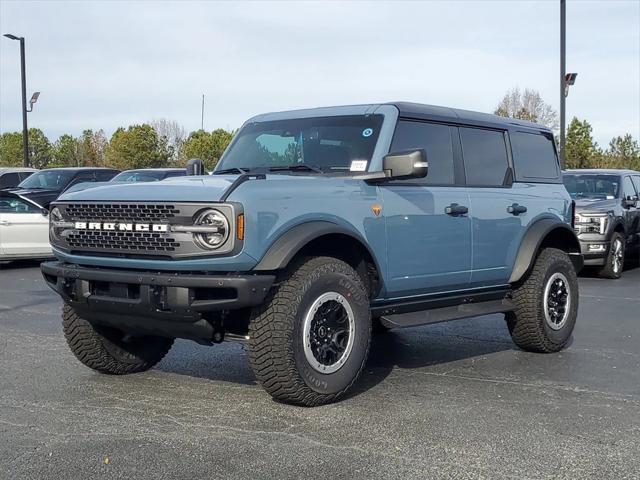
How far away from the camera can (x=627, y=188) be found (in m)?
14.2

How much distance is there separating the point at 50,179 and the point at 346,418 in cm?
1457

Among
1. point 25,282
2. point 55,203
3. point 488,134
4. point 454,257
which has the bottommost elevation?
point 25,282

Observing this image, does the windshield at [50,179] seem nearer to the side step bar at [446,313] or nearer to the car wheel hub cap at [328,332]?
the side step bar at [446,313]

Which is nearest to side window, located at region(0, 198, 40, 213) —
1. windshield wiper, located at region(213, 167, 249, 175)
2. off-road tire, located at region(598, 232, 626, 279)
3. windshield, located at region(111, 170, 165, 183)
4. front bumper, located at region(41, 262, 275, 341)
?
windshield, located at region(111, 170, 165, 183)

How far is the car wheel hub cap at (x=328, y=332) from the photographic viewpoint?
5.23m

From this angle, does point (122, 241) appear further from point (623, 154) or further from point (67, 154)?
point (67, 154)

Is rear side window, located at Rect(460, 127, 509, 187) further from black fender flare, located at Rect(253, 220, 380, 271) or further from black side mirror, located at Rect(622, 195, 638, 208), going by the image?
black side mirror, located at Rect(622, 195, 638, 208)

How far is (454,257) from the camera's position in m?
6.44

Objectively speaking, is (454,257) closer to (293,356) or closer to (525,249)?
(525,249)

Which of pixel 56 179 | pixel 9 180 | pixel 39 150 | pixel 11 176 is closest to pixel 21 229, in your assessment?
pixel 56 179

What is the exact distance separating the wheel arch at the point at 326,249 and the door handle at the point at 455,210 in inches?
35.2

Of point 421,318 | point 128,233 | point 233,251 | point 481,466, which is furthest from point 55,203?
point 481,466

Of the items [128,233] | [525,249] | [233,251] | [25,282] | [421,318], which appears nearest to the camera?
[233,251]

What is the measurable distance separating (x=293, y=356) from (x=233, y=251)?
74cm
